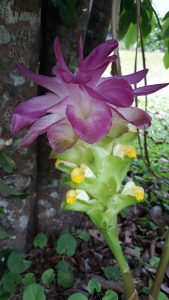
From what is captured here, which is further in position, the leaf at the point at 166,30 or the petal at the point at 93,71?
the leaf at the point at 166,30

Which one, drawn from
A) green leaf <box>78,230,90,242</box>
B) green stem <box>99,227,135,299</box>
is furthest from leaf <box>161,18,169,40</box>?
green stem <box>99,227,135,299</box>

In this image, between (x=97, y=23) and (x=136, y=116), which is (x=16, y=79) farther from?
(x=136, y=116)

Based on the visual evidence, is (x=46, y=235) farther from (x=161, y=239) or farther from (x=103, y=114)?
(x=103, y=114)

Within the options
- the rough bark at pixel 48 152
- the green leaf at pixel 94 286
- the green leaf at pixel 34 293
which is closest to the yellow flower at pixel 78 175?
the green leaf at pixel 34 293

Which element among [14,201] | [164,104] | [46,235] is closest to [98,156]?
[14,201]

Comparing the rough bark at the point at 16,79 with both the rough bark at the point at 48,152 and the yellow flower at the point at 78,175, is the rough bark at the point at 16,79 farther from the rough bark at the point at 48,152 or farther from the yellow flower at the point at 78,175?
the yellow flower at the point at 78,175

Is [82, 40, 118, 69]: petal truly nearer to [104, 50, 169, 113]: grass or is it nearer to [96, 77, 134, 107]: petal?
[96, 77, 134, 107]: petal
